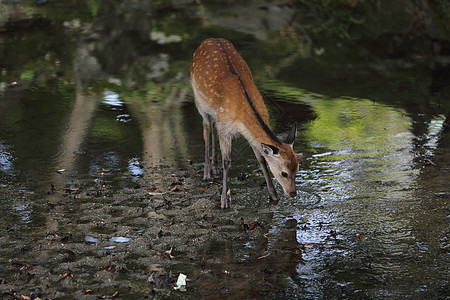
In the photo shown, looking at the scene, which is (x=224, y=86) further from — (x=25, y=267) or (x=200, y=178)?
(x=25, y=267)

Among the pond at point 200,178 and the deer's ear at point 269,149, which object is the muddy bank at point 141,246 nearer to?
the pond at point 200,178

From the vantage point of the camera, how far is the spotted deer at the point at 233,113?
6578mm

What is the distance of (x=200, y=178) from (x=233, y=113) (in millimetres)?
1113

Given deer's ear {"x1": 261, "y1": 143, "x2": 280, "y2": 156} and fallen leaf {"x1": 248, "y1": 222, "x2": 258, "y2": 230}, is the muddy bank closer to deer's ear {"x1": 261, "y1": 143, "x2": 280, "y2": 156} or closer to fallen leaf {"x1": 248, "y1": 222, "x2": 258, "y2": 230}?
fallen leaf {"x1": 248, "y1": 222, "x2": 258, "y2": 230}

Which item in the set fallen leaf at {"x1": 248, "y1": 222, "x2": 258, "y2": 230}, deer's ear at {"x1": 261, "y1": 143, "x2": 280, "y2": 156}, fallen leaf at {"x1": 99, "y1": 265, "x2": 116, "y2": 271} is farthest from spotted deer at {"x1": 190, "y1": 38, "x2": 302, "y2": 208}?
fallen leaf at {"x1": 99, "y1": 265, "x2": 116, "y2": 271}

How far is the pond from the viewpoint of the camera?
520 cm

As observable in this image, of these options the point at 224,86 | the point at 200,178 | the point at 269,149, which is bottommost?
the point at 200,178

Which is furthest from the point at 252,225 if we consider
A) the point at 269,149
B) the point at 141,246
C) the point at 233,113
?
the point at 233,113

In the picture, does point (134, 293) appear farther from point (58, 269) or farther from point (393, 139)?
point (393, 139)

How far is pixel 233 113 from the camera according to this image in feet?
23.1

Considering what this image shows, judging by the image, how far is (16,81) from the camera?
1226cm

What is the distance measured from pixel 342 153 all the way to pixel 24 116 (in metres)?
5.11

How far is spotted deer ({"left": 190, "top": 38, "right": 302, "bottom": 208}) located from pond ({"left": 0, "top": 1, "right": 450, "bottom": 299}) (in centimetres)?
36

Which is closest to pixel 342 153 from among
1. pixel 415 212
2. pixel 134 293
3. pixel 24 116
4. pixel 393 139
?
pixel 393 139
